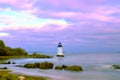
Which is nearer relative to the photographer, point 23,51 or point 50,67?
point 50,67

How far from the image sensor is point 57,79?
55125 millimetres

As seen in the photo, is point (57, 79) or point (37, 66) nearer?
point (57, 79)

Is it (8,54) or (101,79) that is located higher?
(8,54)

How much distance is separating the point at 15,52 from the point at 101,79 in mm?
121571

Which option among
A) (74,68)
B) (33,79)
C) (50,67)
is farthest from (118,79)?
(50,67)

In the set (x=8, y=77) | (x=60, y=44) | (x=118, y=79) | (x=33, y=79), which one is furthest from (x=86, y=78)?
(x=60, y=44)

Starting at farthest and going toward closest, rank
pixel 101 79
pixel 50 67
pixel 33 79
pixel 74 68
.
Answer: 1. pixel 50 67
2. pixel 74 68
3. pixel 101 79
4. pixel 33 79

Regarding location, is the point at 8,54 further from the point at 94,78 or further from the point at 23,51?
the point at 94,78

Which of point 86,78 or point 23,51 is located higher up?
point 23,51

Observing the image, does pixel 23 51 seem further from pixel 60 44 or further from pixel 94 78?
pixel 94 78

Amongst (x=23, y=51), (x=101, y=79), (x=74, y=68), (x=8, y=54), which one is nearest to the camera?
(x=101, y=79)

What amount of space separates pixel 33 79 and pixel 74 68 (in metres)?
27.4

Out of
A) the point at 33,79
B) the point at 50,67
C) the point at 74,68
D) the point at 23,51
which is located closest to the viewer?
the point at 33,79

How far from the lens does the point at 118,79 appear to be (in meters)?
57.6
